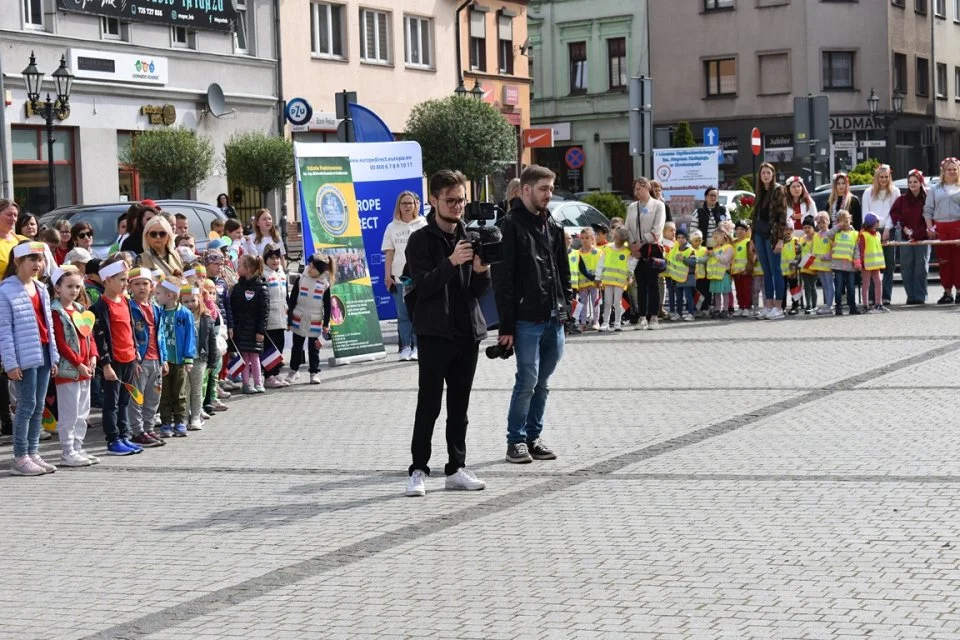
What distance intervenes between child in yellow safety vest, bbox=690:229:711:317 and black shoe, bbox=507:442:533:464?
12.4m

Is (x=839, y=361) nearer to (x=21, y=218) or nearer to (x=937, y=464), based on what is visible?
(x=937, y=464)

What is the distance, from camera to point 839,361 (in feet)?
51.0

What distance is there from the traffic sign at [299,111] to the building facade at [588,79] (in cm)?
2689

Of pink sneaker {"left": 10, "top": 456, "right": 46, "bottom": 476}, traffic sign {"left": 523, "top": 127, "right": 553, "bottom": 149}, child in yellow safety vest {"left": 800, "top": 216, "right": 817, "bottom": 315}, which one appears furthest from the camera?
traffic sign {"left": 523, "top": 127, "right": 553, "bottom": 149}

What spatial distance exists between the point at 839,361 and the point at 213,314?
616 centimetres

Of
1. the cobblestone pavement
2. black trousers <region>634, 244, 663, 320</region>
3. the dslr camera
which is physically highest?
the dslr camera

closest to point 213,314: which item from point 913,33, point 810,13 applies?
point 810,13

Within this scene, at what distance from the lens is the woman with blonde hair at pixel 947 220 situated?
22.3m

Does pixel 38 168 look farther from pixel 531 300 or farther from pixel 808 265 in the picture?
pixel 531 300

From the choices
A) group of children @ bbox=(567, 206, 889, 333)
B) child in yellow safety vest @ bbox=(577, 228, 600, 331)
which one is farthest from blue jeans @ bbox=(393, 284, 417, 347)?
child in yellow safety vest @ bbox=(577, 228, 600, 331)

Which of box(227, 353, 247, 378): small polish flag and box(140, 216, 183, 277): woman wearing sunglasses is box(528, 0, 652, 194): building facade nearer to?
box(227, 353, 247, 378): small polish flag

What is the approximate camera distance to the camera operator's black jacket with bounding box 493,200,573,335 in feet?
33.0

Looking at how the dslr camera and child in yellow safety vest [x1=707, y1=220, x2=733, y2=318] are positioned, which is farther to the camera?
child in yellow safety vest [x1=707, y1=220, x2=733, y2=318]

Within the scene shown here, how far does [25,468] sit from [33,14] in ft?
81.9
